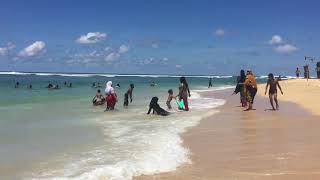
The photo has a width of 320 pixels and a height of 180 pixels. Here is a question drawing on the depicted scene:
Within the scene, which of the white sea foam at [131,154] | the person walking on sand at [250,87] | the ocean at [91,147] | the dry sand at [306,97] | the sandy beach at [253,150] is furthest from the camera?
the dry sand at [306,97]

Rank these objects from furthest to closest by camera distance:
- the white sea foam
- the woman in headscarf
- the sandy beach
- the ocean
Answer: the woman in headscarf
the ocean
the white sea foam
the sandy beach

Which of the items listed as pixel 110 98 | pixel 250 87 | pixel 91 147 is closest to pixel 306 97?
pixel 250 87

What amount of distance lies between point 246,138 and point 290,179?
4.25 meters

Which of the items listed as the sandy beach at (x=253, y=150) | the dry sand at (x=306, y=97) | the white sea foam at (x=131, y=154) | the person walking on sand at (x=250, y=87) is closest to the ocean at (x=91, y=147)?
the white sea foam at (x=131, y=154)

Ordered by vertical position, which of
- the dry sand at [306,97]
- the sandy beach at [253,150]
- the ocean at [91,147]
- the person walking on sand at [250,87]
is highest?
the person walking on sand at [250,87]

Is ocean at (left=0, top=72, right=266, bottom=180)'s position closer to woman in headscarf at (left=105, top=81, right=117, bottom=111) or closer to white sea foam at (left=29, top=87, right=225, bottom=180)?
white sea foam at (left=29, top=87, right=225, bottom=180)

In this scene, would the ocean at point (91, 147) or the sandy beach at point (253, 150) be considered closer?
the sandy beach at point (253, 150)

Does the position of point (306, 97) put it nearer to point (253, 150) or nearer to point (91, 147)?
point (253, 150)

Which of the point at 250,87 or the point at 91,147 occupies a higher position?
the point at 250,87

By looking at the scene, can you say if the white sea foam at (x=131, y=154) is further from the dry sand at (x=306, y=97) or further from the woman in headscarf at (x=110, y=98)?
the dry sand at (x=306, y=97)

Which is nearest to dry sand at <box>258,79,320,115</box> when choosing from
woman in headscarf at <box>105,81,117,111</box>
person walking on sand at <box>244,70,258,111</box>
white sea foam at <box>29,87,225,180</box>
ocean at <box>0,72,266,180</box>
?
person walking on sand at <box>244,70,258,111</box>

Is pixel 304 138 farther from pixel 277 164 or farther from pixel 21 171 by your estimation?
pixel 21 171

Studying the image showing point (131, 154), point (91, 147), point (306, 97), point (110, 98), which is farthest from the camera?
point (306, 97)

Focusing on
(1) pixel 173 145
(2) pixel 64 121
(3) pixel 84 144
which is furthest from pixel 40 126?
(1) pixel 173 145
